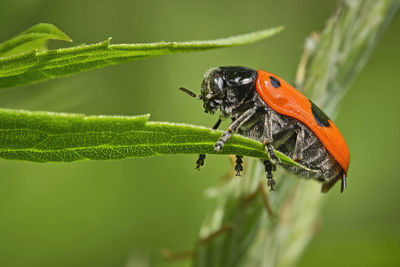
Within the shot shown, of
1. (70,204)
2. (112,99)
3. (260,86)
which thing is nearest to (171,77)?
(112,99)

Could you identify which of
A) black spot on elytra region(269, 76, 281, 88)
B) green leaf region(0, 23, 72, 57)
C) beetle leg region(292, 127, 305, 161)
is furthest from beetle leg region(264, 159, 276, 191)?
green leaf region(0, 23, 72, 57)

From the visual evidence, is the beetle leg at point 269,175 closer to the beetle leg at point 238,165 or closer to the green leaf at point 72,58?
the beetle leg at point 238,165

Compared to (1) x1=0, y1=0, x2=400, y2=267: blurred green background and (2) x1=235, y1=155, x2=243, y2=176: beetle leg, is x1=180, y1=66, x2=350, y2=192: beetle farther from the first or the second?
(1) x1=0, y1=0, x2=400, y2=267: blurred green background

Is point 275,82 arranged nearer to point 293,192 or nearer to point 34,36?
point 293,192

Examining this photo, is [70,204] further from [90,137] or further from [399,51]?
[399,51]

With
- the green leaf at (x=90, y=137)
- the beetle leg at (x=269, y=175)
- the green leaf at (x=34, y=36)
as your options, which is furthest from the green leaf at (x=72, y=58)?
the beetle leg at (x=269, y=175)

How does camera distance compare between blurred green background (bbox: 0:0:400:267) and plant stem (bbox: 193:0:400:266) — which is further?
blurred green background (bbox: 0:0:400:267)

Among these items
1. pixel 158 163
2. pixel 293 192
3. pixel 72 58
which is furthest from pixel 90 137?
pixel 158 163
